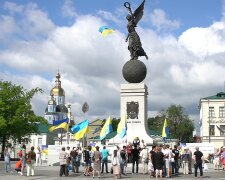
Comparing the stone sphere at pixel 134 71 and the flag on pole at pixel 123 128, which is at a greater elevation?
the stone sphere at pixel 134 71

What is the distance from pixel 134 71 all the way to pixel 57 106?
116143 millimetres

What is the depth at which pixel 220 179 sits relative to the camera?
2152 centimetres

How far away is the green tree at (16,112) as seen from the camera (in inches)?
2199

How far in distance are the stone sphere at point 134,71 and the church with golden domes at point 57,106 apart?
10959cm

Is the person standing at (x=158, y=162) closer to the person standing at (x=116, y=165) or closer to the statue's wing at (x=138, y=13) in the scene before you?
the person standing at (x=116, y=165)

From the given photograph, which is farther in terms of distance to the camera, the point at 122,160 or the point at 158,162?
the point at 122,160

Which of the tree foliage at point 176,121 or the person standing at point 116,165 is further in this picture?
the tree foliage at point 176,121

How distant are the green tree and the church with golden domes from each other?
3450 inches

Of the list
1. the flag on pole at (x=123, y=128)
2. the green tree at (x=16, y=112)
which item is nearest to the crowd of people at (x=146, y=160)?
the flag on pole at (x=123, y=128)

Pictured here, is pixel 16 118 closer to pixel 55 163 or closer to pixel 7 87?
pixel 7 87

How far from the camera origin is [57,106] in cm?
15275

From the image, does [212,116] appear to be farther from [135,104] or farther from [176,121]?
[135,104]

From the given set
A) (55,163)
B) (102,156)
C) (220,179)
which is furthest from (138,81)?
(220,179)

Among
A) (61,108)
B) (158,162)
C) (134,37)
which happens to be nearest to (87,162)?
(158,162)
